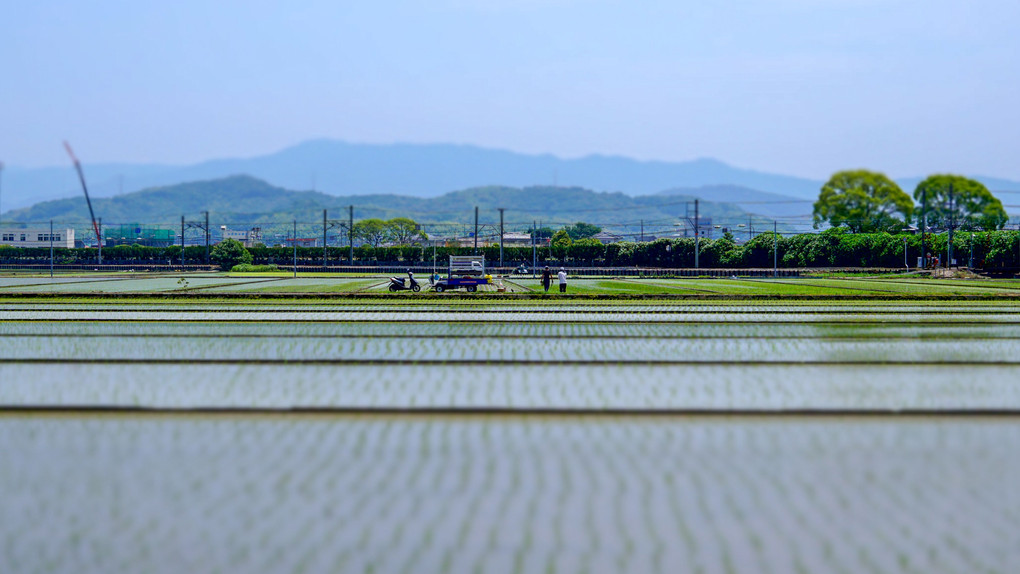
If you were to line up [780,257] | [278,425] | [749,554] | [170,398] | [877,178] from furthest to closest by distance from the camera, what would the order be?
[877,178] → [780,257] → [170,398] → [278,425] → [749,554]

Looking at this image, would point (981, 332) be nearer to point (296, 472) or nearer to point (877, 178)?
point (296, 472)

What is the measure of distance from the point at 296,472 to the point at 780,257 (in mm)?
68042

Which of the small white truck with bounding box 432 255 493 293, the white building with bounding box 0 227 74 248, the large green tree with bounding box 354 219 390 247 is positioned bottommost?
the small white truck with bounding box 432 255 493 293

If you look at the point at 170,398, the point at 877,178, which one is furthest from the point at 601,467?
the point at 877,178

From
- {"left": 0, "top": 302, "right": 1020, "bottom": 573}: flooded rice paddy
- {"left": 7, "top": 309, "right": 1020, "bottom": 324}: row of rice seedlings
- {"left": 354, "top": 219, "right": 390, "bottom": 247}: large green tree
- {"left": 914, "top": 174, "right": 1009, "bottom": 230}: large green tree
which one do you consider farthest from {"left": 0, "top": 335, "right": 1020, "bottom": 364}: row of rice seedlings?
{"left": 354, "top": 219, "right": 390, "bottom": 247}: large green tree

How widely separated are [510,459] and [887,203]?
81517 millimetres

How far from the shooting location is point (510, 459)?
283 inches

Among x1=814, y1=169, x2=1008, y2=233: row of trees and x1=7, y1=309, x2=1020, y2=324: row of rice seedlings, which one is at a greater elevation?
x1=814, y1=169, x2=1008, y2=233: row of trees

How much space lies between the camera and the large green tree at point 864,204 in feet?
262

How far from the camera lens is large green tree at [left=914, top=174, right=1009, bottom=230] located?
72688 mm

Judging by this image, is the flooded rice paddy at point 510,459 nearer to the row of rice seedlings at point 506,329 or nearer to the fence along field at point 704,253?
the row of rice seedlings at point 506,329

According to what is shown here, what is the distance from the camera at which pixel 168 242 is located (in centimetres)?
14212

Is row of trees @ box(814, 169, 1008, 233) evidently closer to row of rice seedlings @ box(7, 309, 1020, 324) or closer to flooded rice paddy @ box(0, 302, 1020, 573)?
row of rice seedlings @ box(7, 309, 1020, 324)

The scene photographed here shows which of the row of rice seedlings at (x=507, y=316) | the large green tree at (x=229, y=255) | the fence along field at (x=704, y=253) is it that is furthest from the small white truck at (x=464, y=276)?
the large green tree at (x=229, y=255)
